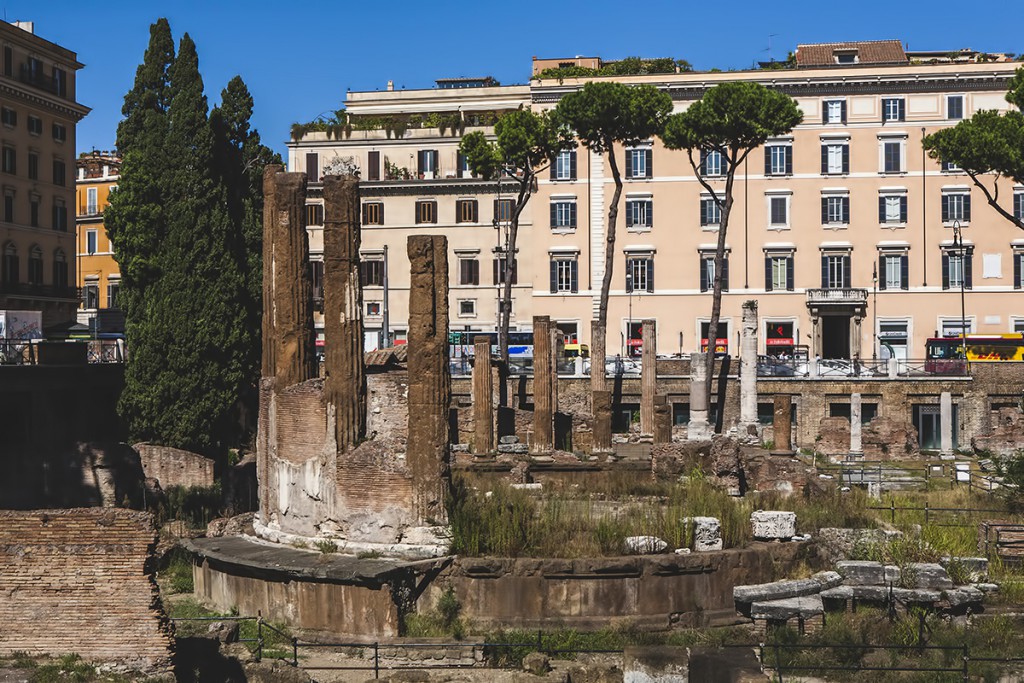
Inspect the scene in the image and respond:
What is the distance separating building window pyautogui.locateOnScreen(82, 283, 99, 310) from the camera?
58125mm

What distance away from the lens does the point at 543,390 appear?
1373 inches

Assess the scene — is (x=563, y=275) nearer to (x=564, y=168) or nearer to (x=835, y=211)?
(x=564, y=168)

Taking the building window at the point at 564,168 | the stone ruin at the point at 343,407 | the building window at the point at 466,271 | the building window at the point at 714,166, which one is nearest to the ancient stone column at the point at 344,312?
the stone ruin at the point at 343,407

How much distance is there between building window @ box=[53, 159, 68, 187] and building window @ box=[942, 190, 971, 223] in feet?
107

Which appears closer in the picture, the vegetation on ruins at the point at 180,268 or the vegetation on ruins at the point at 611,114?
the vegetation on ruins at the point at 180,268

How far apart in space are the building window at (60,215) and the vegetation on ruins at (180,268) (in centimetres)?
1319

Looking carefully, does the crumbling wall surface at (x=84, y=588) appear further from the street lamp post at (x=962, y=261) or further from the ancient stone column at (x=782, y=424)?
the street lamp post at (x=962, y=261)

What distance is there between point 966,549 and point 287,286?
451 inches

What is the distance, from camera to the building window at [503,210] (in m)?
53.7

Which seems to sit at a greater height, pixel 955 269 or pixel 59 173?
pixel 59 173

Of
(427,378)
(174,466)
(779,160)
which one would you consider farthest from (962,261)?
(427,378)

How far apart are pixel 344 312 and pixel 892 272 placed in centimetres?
3439

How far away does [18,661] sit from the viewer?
14.1m

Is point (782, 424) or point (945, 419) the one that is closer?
point (782, 424)
